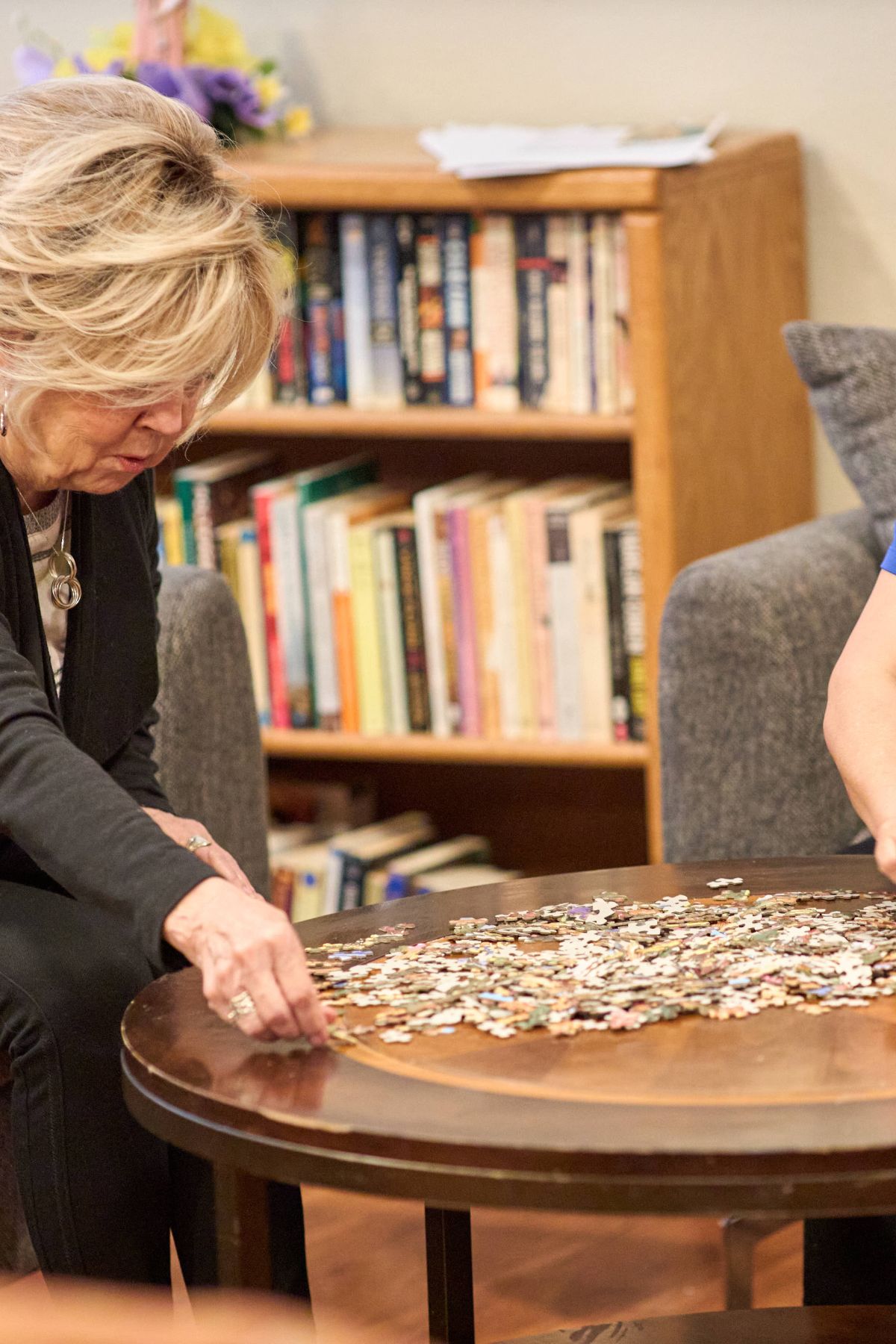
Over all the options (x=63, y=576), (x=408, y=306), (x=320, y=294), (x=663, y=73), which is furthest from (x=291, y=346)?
(x=63, y=576)

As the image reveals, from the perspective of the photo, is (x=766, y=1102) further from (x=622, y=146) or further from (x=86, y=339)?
(x=622, y=146)

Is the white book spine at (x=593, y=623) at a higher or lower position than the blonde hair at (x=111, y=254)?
lower

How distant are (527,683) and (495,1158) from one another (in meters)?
1.68

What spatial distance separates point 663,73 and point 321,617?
0.95 m

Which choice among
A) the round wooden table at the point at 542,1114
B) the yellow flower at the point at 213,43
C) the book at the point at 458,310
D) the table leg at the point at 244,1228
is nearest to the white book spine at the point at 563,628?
the book at the point at 458,310

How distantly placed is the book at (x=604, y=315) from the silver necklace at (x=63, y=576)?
3.29ft

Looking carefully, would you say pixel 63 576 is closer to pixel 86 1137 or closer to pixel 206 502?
pixel 86 1137

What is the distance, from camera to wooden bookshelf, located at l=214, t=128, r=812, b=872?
2389mm

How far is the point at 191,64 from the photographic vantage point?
8.59ft

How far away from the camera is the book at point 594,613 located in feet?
8.29

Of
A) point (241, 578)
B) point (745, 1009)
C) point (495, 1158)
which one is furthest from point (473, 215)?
point (495, 1158)

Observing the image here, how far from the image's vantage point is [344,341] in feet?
8.61

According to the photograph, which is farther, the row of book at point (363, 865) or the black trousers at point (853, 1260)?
the row of book at point (363, 865)

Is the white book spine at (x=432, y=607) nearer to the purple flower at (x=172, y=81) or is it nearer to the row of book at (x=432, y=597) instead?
the row of book at (x=432, y=597)
